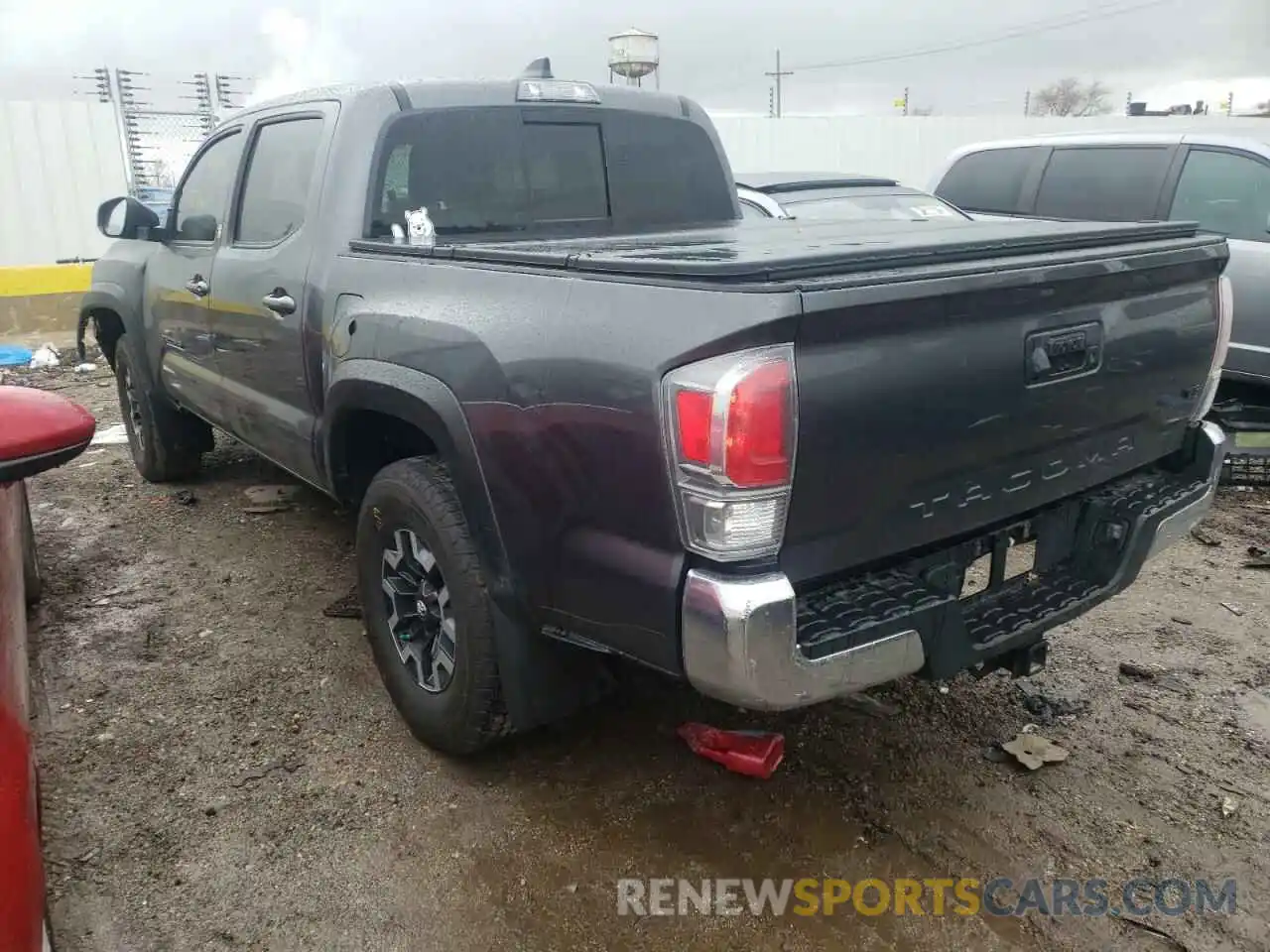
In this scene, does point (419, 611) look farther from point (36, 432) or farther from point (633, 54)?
point (633, 54)

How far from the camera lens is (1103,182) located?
21.2 ft

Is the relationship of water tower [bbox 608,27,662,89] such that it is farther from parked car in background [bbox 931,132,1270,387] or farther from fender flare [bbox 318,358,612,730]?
fender flare [bbox 318,358,612,730]

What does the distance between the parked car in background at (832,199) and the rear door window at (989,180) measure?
1.03 feet

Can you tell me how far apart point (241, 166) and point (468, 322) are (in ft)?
7.44

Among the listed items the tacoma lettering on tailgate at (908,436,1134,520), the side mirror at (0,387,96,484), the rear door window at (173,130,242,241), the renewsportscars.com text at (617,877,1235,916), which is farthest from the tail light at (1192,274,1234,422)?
the rear door window at (173,130,242,241)

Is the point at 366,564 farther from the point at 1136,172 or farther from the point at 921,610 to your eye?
the point at 1136,172

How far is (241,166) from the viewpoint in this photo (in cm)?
422

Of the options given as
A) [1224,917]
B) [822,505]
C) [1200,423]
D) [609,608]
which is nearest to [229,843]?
[609,608]

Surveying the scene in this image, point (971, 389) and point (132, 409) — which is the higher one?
point (971, 389)

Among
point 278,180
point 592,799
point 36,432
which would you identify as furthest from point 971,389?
point 278,180

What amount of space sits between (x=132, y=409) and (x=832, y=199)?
4.80 meters

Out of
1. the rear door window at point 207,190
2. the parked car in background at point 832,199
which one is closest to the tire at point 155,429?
the rear door window at point 207,190

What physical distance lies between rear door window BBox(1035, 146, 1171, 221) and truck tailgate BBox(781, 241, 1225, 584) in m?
3.95

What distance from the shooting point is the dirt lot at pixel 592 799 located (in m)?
2.47
